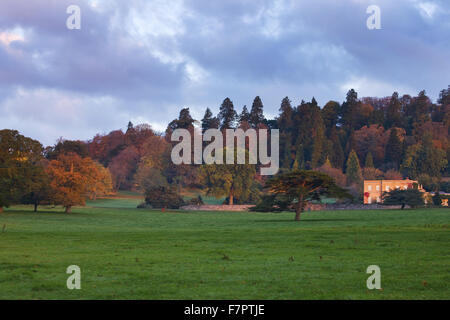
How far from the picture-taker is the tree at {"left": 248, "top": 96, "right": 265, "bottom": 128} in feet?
503

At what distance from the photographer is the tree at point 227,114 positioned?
148 meters

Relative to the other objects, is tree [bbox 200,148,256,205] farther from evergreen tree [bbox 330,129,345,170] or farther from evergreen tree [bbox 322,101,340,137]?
evergreen tree [bbox 322,101,340,137]

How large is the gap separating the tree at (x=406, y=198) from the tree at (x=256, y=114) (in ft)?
247

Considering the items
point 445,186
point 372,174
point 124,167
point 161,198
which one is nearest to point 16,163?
point 161,198

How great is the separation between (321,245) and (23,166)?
46652mm

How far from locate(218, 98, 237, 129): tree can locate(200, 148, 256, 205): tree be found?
51948 mm

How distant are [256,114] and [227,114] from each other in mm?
8721

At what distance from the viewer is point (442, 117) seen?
534 feet

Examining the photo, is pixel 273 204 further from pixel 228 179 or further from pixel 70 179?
pixel 228 179

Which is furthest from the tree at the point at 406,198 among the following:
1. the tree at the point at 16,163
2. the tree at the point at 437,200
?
the tree at the point at 16,163

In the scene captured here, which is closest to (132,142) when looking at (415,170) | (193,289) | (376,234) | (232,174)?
(232,174)

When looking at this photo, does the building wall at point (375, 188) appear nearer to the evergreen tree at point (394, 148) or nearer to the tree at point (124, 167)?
the evergreen tree at point (394, 148)

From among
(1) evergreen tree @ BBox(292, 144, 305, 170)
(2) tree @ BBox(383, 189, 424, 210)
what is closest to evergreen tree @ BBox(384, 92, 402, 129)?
(1) evergreen tree @ BBox(292, 144, 305, 170)
